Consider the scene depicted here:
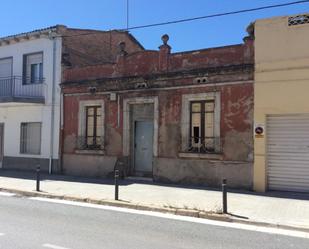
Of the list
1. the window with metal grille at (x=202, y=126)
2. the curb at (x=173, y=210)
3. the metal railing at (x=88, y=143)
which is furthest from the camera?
the metal railing at (x=88, y=143)

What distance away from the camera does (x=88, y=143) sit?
17.8 meters

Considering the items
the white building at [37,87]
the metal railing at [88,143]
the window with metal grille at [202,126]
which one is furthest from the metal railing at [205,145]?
the white building at [37,87]

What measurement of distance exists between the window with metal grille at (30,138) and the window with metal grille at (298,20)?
12312mm

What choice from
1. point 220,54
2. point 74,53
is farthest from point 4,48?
point 220,54

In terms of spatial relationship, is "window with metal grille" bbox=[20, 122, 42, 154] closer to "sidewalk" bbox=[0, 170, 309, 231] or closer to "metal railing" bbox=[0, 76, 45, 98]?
"metal railing" bbox=[0, 76, 45, 98]

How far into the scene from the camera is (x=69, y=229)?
7895 millimetres

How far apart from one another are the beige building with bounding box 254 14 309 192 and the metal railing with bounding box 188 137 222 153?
1.45 m

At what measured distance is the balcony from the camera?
753 inches

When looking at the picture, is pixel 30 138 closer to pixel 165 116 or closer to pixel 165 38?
pixel 165 116

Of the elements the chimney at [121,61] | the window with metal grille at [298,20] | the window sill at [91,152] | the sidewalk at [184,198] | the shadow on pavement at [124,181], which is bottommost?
the sidewalk at [184,198]

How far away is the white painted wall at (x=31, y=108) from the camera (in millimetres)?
18984

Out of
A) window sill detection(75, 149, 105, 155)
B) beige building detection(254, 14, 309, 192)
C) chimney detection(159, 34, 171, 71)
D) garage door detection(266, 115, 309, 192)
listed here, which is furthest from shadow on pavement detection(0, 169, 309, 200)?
chimney detection(159, 34, 171, 71)

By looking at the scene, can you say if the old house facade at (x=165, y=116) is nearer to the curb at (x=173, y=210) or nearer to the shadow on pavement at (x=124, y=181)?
the shadow on pavement at (x=124, y=181)

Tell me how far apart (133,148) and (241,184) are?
193 inches
